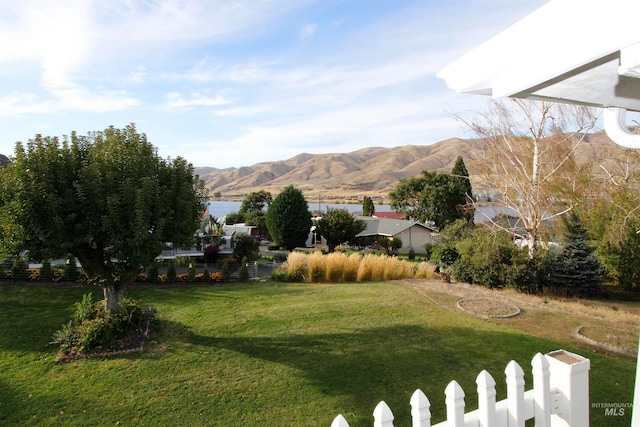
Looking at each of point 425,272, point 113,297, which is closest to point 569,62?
point 113,297

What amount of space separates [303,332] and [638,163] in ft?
40.7

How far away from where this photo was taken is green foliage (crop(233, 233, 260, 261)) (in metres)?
21.5

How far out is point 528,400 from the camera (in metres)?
1.87

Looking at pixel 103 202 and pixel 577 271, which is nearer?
pixel 103 202

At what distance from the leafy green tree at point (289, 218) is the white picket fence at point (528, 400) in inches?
920

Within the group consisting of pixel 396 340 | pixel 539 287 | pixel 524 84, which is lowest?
pixel 539 287

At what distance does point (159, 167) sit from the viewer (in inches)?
313

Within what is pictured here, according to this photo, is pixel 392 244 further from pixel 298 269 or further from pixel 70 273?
pixel 70 273

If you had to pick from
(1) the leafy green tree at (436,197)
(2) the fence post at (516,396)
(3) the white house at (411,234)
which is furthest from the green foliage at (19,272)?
(1) the leafy green tree at (436,197)

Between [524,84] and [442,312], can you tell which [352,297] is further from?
[524,84]

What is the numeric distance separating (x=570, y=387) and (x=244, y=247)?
68.6 feet

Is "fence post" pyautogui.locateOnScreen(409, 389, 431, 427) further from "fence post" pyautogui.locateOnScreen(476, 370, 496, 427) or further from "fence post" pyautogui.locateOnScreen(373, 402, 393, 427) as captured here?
"fence post" pyautogui.locateOnScreen(476, 370, 496, 427)

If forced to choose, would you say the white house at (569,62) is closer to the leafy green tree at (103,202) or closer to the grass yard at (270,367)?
the grass yard at (270,367)

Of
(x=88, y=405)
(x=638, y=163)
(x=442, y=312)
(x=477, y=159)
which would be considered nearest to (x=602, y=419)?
(x=442, y=312)
